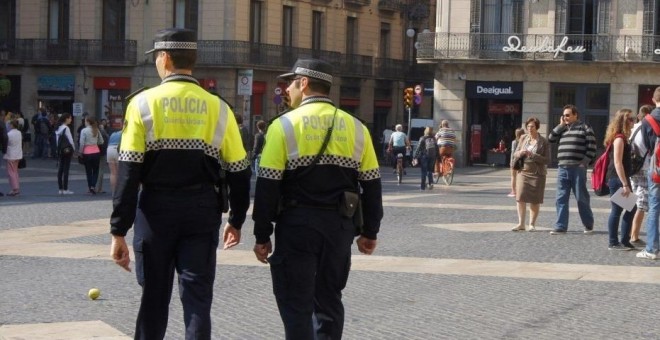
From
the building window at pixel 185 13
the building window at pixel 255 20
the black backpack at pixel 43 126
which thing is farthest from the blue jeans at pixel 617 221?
the building window at pixel 185 13

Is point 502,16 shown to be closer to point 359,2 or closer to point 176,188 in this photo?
point 359,2

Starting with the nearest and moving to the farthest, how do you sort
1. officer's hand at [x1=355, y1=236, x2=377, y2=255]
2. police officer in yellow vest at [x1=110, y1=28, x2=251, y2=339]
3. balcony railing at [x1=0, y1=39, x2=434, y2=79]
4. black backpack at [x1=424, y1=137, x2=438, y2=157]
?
police officer in yellow vest at [x1=110, y1=28, x2=251, y2=339]
officer's hand at [x1=355, y1=236, x2=377, y2=255]
black backpack at [x1=424, y1=137, x2=438, y2=157]
balcony railing at [x1=0, y1=39, x2=434, y2=79]

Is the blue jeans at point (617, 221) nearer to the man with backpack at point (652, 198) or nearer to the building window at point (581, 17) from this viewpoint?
the man with backpack at point (652, 198)

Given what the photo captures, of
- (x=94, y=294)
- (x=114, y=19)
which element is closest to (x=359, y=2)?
(x=114, y=19)

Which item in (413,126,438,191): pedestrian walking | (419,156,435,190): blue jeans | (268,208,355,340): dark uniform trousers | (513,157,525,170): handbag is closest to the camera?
(268,208,355,340): dark uniform trousers

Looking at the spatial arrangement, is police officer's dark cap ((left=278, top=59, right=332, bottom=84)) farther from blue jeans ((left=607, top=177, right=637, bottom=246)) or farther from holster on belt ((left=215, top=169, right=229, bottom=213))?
blue jeans ((left=607, top=177, right=637, bottom=246))

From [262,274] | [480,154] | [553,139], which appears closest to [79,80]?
[480,154]

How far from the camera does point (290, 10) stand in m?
55.5

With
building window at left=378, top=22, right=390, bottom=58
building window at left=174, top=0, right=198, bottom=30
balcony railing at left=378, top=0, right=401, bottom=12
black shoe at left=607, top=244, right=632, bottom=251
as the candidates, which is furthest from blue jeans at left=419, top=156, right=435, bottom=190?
building window at left=378, top=22, right=390, bottom=58

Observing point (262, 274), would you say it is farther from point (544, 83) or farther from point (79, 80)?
point (79, 80)

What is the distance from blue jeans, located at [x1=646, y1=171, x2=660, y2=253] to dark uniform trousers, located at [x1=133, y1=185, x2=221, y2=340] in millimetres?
8149

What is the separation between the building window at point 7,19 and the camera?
182ft

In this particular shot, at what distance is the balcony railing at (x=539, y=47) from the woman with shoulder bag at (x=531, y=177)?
28.9 metres

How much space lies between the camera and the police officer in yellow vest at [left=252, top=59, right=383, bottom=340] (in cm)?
712
